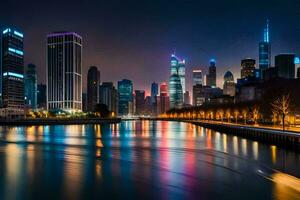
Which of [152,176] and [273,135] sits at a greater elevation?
[273,135]

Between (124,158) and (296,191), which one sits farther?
(124,158)

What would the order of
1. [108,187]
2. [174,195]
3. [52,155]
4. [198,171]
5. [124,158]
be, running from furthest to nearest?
[52,155]
[124,158]
[198,171]
[108,187]
[174,195]

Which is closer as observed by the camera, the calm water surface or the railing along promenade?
the calm water surface

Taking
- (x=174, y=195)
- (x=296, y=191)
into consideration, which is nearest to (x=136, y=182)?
(x=174, y=195)

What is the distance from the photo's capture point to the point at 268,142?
61469mm

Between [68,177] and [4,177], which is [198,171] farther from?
[4,177]

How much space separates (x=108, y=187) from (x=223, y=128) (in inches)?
3171

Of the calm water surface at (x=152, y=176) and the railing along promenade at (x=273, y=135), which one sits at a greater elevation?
the railing along promenade at (x=273, y=135)

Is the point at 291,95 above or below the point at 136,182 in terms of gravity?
above

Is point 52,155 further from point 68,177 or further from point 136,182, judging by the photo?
point 136,182

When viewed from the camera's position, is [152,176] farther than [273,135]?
No

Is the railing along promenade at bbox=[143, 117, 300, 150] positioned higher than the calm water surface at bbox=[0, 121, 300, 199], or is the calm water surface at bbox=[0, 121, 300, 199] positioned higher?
the railing along promenade at bbox=[143, 117, 300, 150]

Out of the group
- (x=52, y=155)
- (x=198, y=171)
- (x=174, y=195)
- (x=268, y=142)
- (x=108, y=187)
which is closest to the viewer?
(x=174, y=195)

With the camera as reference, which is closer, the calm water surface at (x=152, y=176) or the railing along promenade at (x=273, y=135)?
the calm water surface at (x=152, y=176)
